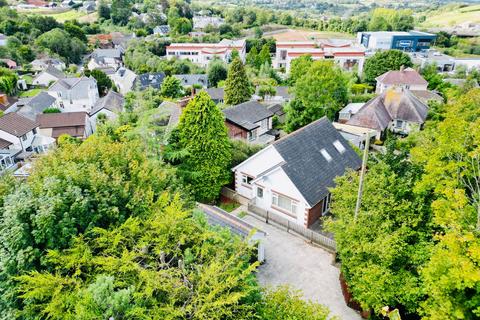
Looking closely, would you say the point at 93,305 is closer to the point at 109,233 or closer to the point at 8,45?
the point at 109,233

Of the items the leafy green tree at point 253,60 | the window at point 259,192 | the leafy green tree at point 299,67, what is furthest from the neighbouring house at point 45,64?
the window at point 259,192

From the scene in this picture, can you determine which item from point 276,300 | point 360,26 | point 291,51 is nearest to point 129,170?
point 276,300

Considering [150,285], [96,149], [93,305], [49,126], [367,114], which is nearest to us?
[93,305]

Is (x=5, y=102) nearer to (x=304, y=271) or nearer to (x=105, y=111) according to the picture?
(x=105, y=111)

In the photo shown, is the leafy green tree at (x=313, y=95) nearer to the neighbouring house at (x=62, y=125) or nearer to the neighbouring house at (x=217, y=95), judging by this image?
the neighbouring house at (x=217, y=95)

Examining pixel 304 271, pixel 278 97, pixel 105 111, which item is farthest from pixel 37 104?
pixel 304 271

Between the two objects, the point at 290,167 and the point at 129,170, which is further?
the point at 290,167
